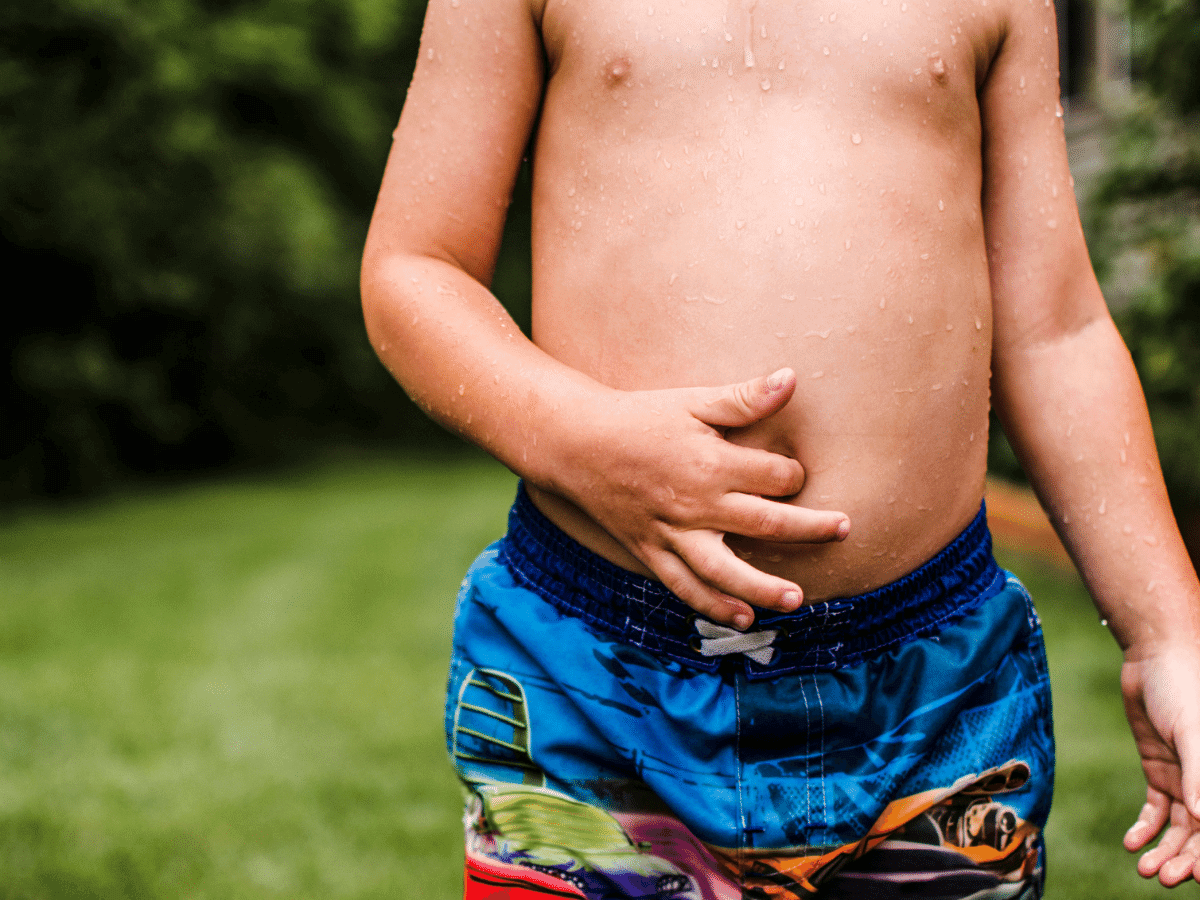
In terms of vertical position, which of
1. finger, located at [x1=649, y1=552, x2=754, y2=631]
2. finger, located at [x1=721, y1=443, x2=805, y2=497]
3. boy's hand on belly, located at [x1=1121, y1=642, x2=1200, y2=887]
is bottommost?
boy's hand on belly, located at [x1=1121, y1=642, x2=1200, y2=887]

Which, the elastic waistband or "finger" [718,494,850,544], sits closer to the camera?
"finger" [718,494,850,544]

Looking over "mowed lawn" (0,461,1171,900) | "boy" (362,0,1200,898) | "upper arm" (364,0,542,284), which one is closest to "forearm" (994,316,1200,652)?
"boy" (362,0,1200,898)

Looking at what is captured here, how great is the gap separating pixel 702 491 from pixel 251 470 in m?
13.1

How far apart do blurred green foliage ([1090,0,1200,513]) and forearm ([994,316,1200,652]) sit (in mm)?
3491

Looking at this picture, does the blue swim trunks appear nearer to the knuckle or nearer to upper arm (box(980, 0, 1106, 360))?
the knuckle

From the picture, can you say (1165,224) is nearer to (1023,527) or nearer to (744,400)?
(1023,527)

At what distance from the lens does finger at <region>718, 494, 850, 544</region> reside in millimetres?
1049

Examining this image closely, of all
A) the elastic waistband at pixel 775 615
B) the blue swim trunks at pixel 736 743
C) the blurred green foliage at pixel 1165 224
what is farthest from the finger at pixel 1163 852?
the blurred green foliage at pixel 1165 224

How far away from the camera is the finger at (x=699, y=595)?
1065 millimetres

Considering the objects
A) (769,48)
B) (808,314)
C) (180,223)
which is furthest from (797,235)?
(180,223)

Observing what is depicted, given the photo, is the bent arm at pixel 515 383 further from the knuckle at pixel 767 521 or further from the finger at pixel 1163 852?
the finger at pixel 1163 852

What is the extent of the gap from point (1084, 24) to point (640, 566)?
8.48 m

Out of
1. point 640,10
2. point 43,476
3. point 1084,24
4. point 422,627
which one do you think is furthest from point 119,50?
point 640,10

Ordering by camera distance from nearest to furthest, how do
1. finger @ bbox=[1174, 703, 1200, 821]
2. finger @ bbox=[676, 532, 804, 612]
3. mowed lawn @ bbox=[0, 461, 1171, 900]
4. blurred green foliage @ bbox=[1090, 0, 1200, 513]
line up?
finger @ bbox=[676, 532, 804, 612]
finger @ bbox=[1174, 703, 1200, 821]
mowed lawn @ bbox=[0, 461, 1171, 900]
blurred green foliage @ bbox=[1090, 0, 1200, 513]
